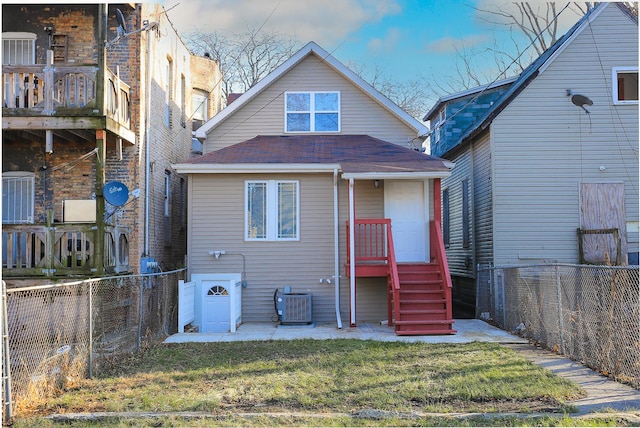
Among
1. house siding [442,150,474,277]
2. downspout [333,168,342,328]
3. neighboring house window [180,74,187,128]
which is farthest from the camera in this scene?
neighboring house window [180,74,187,128]

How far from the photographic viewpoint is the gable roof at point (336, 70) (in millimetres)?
15094

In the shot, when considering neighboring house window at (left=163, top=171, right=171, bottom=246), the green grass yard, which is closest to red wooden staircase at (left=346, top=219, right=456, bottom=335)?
the green grass yard

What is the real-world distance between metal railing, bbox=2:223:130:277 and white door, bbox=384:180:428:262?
20.6ft

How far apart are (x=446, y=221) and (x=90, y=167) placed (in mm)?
11818

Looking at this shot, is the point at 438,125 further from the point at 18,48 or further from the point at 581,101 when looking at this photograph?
the point at 18,48

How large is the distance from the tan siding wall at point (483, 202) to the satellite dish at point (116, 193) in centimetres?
848

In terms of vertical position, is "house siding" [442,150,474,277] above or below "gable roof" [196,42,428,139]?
below

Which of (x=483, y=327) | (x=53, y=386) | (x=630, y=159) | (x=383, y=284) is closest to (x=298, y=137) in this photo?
(x=383, y=284)

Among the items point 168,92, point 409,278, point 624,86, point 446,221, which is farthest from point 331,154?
point 446,221

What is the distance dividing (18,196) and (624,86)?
14.2m

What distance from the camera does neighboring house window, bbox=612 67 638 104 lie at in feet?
47.5

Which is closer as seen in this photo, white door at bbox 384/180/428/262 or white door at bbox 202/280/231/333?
white door at bbox 202/280/231/333

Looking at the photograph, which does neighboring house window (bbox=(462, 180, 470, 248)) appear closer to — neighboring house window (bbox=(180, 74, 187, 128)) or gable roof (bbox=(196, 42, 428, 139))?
gable roof (bbox=(196, 42, 428, 139))

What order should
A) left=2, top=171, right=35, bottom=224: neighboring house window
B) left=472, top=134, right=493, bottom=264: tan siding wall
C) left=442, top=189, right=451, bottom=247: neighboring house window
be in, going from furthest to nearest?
left=442, top=189, right=451, bottom=247: neighboring house window → left=472, top=134, right=493, bottom=264: tan siding wall → left=2, top=171, right=35, bottom=224: neighboring house window
